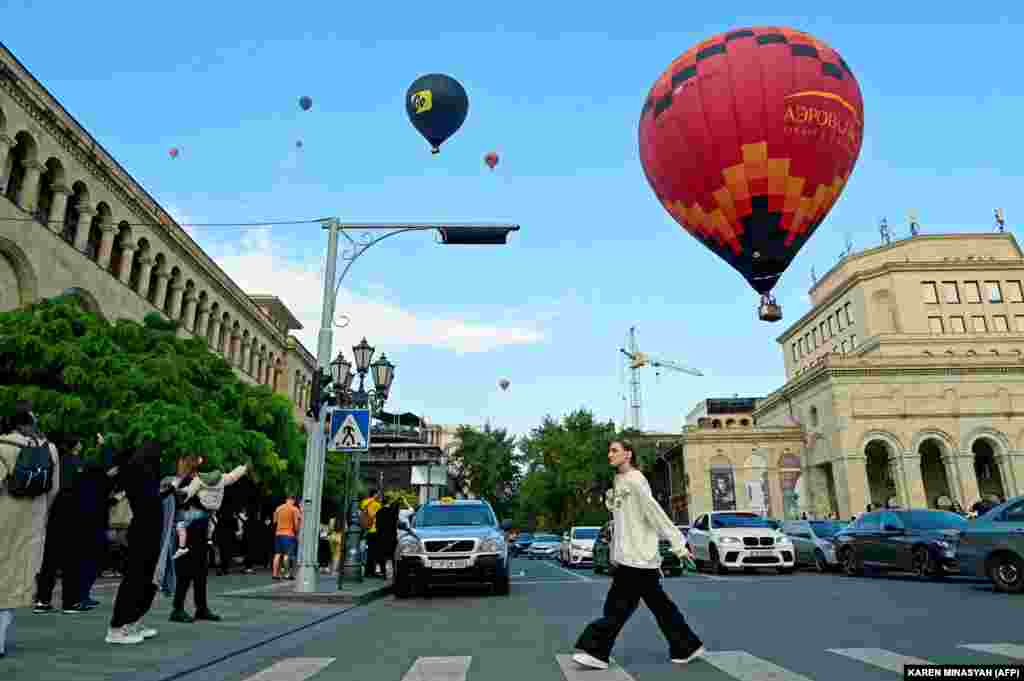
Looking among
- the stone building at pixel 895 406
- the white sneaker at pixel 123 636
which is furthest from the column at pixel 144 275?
the stone building at pixel 895 406

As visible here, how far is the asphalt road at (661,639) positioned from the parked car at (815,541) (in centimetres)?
649

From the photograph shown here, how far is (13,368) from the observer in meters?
15.4

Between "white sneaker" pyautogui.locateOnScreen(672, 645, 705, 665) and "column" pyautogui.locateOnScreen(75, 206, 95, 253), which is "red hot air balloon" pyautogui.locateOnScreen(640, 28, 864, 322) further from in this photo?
"column" pyautogui.locateOnScreen(75, 206, 95, 253)

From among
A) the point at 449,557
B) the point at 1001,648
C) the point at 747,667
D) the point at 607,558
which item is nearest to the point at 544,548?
the point at 607,558

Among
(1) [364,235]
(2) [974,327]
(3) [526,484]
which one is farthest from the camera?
(3) [526,484]

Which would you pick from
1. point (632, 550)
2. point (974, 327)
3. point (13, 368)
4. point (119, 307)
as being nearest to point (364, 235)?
point (13, 368)

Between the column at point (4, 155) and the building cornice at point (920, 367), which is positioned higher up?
the building cornice at point (920, 367)

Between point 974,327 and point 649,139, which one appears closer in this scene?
point 649,139

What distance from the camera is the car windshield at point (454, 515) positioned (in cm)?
1298

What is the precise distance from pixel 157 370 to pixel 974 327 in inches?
2933

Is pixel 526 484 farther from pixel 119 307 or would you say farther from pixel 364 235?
pixel 364 235

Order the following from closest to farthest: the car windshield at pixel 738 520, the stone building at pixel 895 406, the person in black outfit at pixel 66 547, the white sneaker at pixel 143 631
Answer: the white sneaker at pixel 143 631 < the person in black outfit at pixel 66 547 < the car windshield at pixel 738 520 < the stone building at pixel 895 406

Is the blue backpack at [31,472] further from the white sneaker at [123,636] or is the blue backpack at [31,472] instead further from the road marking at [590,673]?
the road marking at [590,673]

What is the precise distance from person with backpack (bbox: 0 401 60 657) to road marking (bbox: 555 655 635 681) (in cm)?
414
